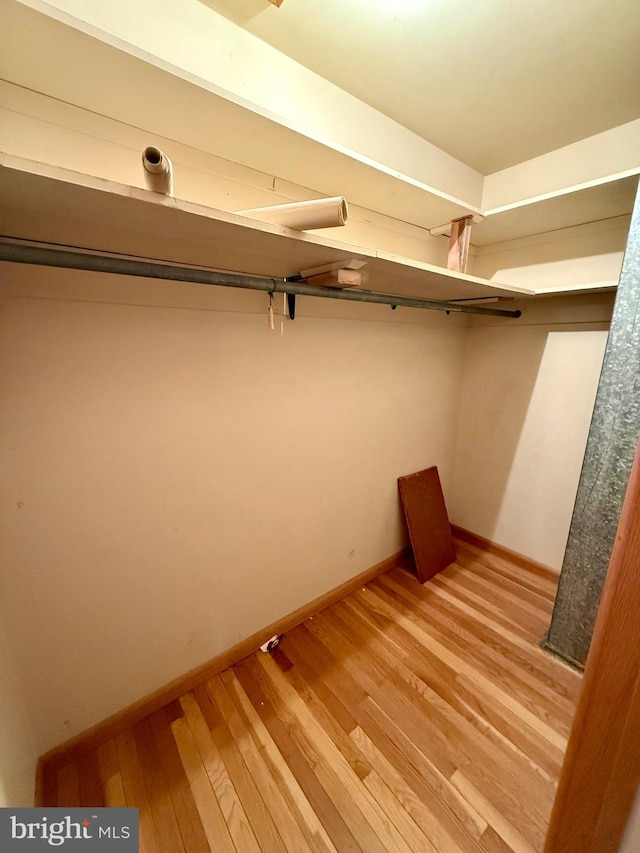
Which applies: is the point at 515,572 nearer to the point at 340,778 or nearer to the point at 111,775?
the point at 340,778

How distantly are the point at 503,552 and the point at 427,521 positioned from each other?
2.06 feet

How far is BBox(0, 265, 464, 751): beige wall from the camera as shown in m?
0.95

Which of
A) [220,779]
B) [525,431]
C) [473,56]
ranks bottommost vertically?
[220,779]

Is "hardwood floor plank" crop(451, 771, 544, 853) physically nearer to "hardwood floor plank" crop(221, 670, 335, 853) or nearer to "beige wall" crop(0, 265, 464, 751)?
"hardwood floor plank" crop(221, 670, 335, 853)

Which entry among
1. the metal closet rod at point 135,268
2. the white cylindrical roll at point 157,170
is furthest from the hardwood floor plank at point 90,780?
the white cylindrical roll at point 157,170

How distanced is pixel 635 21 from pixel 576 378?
55.8 inches

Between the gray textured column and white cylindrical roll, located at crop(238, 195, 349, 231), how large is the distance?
1.20m

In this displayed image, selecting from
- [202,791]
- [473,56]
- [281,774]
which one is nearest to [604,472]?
[473,56]

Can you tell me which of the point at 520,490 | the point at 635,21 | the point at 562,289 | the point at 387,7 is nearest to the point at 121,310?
the point at 387,7

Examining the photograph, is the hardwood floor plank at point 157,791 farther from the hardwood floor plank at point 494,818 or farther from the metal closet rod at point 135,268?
the metal closet rod at point 135,268

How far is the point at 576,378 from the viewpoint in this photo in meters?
1.84

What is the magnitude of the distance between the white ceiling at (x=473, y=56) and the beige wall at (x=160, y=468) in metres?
0.77

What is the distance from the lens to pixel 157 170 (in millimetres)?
587

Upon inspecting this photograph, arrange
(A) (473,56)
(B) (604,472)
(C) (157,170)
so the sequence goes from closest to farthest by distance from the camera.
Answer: (C) (157,170) < (A) (473,56) < (B) (604,472)
